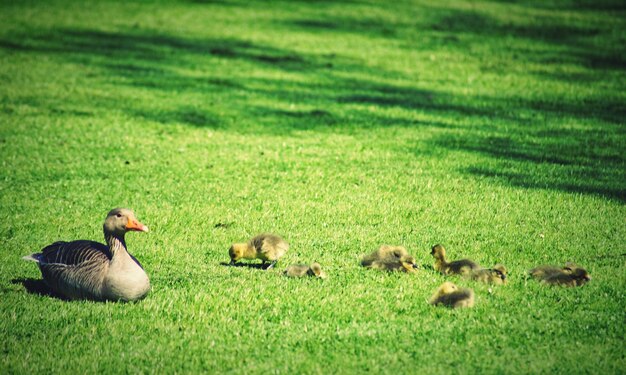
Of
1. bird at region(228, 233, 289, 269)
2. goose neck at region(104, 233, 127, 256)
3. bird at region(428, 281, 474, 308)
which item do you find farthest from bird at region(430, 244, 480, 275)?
goose neck at region(104, 233, 127, 256)

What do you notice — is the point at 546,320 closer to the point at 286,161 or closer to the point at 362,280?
the point at 362,280

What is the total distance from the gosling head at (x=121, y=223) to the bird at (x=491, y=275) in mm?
3096

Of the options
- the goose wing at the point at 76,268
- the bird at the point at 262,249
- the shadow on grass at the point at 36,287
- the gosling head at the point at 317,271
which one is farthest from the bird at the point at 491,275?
the shadow on grass at the point at 36,287

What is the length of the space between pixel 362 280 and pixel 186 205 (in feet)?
10.8

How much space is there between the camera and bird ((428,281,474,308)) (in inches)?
235

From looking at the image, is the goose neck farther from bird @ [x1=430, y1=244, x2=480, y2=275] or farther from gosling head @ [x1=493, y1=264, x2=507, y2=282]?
gosling head @ [x1=493, y1=264, x2=507, y2=282]

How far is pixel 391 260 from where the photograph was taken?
6883 mm

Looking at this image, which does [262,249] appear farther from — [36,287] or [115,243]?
[36,287]

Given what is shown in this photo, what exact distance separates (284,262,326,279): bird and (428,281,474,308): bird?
117 cm

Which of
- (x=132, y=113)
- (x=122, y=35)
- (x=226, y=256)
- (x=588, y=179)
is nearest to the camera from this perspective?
(x=226, y=256)

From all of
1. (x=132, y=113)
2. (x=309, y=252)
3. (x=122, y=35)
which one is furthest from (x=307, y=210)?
(x=122, y=35)

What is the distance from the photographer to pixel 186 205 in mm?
9094

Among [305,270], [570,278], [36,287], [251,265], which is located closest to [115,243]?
[36,287]

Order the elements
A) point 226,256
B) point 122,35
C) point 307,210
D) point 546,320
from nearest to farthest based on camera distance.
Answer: point 546,320 < point 226,256 < point 307,210 < point 122,35
